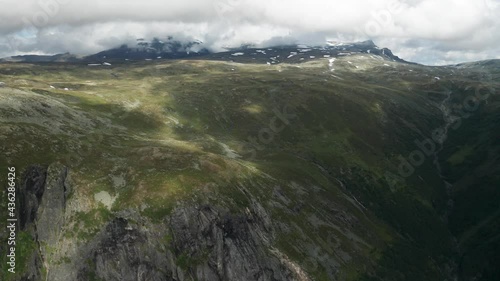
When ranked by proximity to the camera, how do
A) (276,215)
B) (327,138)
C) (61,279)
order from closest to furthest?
(61,279) < (276,215) < (327,138)

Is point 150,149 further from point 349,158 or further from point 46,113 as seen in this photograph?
point 349,158

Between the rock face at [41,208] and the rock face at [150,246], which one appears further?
the rock face at [150,246]

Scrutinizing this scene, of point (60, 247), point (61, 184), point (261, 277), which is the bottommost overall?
point (261, 277)

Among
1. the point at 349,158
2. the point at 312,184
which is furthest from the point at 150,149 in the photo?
the point at 349,158

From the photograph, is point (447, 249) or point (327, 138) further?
point (327, 138)

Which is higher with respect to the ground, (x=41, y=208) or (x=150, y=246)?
(x=41, y=208)

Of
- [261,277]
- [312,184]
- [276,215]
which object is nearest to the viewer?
[261,277]

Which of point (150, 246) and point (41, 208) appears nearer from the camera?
point (41, 208)

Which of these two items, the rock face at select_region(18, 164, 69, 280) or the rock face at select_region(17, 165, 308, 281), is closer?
the rock face at select_region(18, 164, 69, 280)
